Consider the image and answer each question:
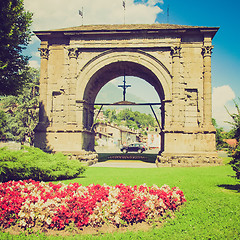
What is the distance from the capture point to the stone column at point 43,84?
19.7 m

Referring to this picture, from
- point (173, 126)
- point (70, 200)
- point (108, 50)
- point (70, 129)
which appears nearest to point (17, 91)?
point (70, 129)

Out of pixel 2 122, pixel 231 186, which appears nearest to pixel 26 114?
pixel 2 122

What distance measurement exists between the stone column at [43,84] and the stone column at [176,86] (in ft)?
33.0

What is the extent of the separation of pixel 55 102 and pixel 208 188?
46.0 feet

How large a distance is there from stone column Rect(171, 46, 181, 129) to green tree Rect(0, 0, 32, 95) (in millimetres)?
10670

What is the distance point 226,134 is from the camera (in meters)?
9.87

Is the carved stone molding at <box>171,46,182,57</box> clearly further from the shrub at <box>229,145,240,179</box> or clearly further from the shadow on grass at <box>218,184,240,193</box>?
the shrub at <box>229,145,240,179</box>

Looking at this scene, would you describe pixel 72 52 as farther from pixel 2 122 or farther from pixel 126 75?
pixel 2 122

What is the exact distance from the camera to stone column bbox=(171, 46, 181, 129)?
61.2ft

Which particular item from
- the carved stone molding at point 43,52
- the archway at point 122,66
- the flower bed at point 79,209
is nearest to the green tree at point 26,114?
the carved stone molding at point 43,52

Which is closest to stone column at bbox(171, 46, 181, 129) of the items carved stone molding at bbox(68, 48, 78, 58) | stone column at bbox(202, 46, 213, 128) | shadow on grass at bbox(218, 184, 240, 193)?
stone column at bbox(202, 46, 213, 128)

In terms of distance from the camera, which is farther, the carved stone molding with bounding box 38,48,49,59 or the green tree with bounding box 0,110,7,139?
the green tree with bounding box 0,110,7,139

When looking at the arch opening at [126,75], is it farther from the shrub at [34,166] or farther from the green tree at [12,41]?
the shrub at [34,166]

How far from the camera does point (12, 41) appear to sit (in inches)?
608
